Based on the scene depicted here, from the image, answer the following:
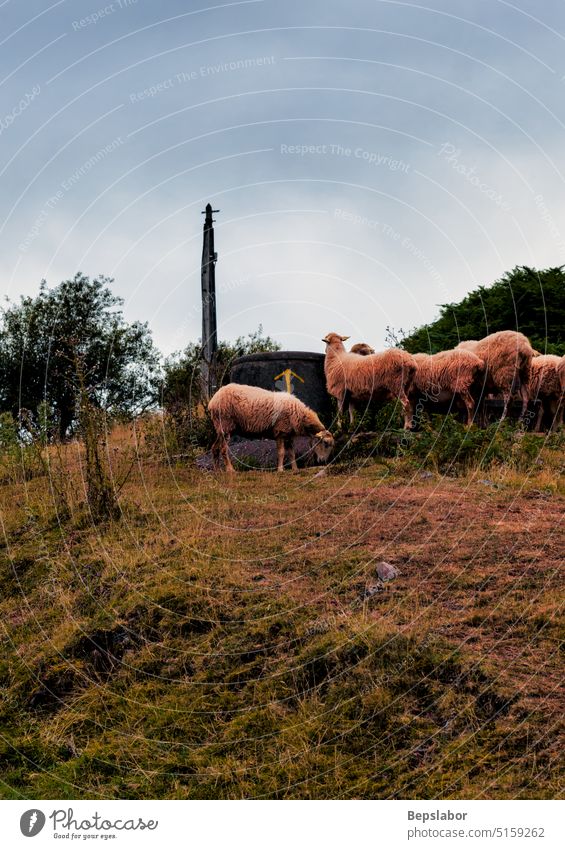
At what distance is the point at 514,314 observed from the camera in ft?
86.1

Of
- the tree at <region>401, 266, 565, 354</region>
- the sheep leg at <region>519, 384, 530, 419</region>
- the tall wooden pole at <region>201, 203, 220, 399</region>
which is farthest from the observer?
the tree at <region>401, 266, 565, 354</region>

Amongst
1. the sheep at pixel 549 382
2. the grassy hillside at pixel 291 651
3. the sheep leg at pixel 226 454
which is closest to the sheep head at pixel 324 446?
the sheep leg at pixel 226 454

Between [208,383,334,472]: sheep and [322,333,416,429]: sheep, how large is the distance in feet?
5.21

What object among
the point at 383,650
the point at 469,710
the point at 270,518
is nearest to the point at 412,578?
the point at 383,650

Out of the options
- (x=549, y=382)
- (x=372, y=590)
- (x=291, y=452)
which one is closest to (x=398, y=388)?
(x=291, y=452)

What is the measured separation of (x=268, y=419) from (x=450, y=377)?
11.8 feet

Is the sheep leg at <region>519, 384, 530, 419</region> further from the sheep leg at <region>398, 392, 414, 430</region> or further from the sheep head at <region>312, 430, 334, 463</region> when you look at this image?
the sheep head at <region>312, 430, 334, 463</region>

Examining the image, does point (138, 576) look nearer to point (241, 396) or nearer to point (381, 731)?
point (381, 731)

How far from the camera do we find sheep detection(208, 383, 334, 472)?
15000 millimetres

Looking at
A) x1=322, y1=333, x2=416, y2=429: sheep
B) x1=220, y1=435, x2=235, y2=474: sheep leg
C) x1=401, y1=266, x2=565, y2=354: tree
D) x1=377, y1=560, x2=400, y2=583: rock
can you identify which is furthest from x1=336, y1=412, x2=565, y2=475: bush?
x1=401, y1=266, x2=565, y2=354: tree

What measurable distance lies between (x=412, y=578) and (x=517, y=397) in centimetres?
939

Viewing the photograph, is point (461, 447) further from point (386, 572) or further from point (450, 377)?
point (386, 572)
